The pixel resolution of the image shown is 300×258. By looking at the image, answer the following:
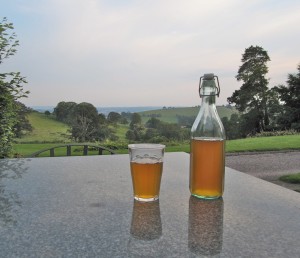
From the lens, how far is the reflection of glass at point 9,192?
2.74 ft

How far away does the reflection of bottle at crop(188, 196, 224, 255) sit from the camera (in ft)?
2.07

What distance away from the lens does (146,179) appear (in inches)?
37.2

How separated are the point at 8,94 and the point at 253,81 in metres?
26.4

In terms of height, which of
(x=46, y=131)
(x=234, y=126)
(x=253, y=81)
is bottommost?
(x=46, y=131)

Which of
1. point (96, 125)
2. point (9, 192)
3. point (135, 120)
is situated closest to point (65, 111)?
point (96, 125)

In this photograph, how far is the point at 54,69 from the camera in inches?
489

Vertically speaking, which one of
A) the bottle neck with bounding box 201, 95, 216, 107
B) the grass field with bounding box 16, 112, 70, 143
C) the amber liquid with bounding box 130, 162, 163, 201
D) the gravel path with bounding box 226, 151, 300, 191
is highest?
the bottle neck with bounding box 201, 95, 216, 107

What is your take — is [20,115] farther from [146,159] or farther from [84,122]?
[84,122]

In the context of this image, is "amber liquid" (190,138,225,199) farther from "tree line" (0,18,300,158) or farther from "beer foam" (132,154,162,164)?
"tree line" (0,18,300,158)

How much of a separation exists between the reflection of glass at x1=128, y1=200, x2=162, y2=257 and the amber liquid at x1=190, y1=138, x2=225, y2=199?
13cm

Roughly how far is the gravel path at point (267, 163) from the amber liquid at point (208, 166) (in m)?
5.46

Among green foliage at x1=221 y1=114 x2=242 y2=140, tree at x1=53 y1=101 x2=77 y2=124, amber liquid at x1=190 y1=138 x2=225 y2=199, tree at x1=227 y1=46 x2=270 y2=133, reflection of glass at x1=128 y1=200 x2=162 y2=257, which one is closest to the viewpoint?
reflection of glass at x1=128 y1=200 x2=162 y2=257

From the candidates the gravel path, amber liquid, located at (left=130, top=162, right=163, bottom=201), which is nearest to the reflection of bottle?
amber liquid, located at (left=130, top=162, right=163, bottom=201)

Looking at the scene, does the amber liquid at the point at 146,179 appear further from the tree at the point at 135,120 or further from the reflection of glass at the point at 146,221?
the tree at the point at 135,120
